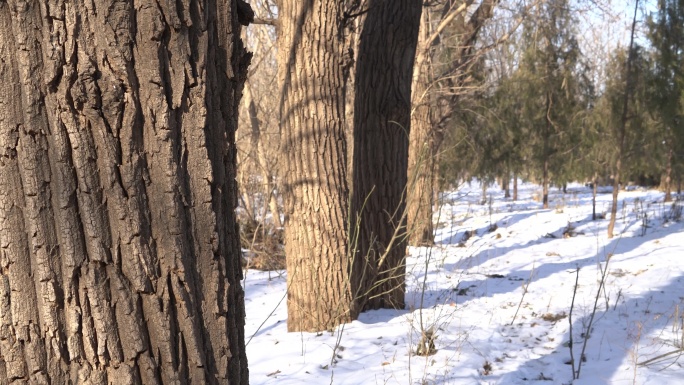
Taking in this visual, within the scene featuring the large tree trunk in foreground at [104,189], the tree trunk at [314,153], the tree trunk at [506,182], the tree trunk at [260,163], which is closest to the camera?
the large tree trunk in foreground at [104,189]

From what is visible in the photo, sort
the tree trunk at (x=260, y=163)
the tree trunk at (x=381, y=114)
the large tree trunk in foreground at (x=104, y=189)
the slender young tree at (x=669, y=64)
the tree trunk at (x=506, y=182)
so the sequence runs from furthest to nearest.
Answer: the tree trunk at (x=506, y=182) < the slender young tree at (x=669, y=64) < the tree trunk at (x=260, y=163) < the tree trunk at (x=381, y=114) < the large tree trunk in foreground at (x=104, y=189)

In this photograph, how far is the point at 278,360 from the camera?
3.77 m

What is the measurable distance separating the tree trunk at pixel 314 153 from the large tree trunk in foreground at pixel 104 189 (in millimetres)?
2811

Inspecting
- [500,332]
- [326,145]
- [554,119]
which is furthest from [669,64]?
[326,145]

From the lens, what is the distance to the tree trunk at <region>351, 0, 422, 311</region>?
16.2ft

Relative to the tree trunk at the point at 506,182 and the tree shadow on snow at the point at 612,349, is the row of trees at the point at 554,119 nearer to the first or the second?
the tree trunk at the point at 506,182

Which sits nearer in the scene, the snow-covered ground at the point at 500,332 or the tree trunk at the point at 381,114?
the snow-covered ground at the point at 500,332

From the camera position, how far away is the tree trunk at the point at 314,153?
4.16 metres

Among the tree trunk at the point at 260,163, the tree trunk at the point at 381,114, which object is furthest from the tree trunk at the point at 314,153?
the tree trunk at the point at 260,163

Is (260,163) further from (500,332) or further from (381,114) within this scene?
(500,332)

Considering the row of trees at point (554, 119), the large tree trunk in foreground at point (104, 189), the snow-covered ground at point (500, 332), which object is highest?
the row of trees at point (554, 119)

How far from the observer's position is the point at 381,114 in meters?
5.02

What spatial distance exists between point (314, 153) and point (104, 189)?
293 cm

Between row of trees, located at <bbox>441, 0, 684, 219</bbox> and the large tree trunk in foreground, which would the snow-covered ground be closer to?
the large tree trunk in foreground
